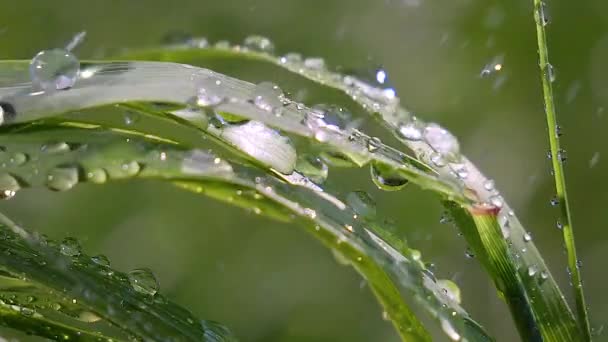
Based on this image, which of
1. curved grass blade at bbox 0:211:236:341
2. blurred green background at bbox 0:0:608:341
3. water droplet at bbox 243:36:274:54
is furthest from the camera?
blurred green background at bbox 0:0:608:341

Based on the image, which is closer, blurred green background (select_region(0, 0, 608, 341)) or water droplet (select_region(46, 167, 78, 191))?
water droplet (select_region(46, 167, 78, 191))

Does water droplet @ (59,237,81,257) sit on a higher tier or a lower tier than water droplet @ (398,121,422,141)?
lower

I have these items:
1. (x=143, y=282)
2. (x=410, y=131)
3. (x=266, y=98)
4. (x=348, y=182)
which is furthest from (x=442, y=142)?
(x=348, y=182)

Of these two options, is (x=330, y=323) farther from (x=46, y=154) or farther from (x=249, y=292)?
(x=46, y=154)

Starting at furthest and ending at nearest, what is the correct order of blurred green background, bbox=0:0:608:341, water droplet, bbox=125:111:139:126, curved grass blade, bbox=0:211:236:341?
blurred green background, bbox=0:0:608:341
water droplet, bbox=125:111:139:126
curved grass blade, bbox=0:211:236:341

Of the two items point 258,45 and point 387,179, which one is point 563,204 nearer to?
point 387,179

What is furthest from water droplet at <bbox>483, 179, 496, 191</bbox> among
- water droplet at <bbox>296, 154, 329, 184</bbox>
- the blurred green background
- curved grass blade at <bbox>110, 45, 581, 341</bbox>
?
the blurred green background

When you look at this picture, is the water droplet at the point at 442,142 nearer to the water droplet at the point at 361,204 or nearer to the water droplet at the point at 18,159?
the water droplet at the point at 361,204

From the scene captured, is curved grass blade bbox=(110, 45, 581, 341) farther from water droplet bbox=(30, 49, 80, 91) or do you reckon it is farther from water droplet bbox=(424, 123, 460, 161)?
water droplet bbox=(30, 49, 80, 91)
